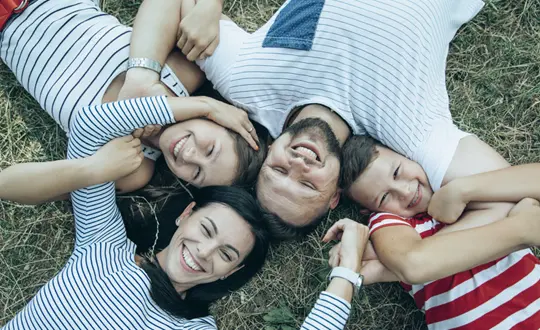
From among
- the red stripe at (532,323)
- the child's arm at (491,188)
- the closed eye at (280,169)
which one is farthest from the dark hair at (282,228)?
the red stripe at (532,323)

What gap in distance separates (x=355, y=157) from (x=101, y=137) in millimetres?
1353

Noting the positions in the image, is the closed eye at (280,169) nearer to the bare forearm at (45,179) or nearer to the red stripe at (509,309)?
the bare forearm at (45,179)

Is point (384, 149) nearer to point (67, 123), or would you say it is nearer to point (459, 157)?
point (459, 157)

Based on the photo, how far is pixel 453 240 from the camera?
260cm

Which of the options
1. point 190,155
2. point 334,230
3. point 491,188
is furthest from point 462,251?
point 190,155

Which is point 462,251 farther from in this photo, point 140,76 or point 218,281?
point 140,76

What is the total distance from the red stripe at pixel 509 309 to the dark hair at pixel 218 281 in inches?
46.7

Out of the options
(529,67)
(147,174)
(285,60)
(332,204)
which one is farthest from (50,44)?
(529,67)

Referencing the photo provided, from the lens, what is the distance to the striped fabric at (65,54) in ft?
9.70

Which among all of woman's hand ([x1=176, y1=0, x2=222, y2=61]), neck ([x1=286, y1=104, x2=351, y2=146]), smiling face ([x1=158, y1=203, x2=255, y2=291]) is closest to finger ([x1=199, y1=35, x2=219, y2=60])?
woman's hand ([x1=176, y1=0, x2=222, y2=61])

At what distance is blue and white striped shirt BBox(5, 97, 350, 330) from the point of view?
8.76 feet

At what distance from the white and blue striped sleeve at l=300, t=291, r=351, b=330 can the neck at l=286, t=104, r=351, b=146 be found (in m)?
0.84

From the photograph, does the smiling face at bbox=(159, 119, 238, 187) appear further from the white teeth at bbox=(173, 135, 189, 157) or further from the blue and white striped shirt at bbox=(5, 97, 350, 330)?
the blue and white striped shirt at bbox=(5, 97, 350, 330)

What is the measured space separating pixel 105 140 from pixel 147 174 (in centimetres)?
40
